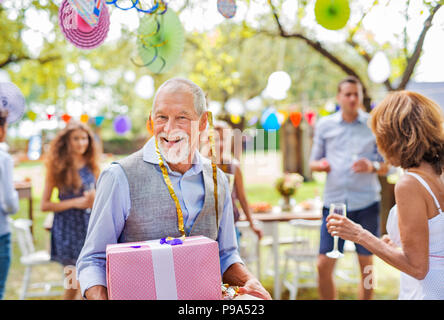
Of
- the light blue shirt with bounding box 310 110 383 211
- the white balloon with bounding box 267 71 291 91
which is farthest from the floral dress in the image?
the white balloon with bounding box 267 71 291 91

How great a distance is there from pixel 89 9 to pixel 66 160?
211cm

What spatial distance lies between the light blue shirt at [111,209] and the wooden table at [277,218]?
282 centimetres

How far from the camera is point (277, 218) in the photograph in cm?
453

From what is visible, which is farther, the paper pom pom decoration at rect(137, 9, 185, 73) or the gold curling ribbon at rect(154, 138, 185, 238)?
the paper pom pom decoration at rect(137, 9, 185, 73)

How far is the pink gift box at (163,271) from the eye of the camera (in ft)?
4.29

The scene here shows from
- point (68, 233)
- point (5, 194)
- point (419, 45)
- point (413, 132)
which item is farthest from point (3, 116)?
point (419, 45)

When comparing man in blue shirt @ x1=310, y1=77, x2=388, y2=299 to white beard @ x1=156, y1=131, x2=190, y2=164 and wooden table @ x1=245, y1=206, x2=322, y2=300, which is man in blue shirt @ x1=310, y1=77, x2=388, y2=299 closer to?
wooden table @ x1=245, y1=206, x2=322, y2=300

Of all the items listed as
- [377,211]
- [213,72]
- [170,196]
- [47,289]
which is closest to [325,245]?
[377,211]

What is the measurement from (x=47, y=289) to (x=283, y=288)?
271cm

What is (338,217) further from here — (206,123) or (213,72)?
(213,72)

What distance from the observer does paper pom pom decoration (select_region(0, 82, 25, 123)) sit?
226 centimetres

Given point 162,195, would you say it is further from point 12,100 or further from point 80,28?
point 12,100

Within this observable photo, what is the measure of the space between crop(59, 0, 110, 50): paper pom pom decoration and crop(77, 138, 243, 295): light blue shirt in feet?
2.25
